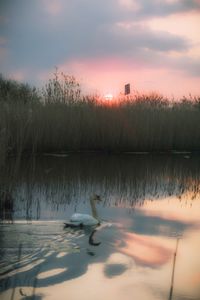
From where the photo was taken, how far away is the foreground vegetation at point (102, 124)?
11273mm

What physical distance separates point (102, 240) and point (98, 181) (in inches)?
142

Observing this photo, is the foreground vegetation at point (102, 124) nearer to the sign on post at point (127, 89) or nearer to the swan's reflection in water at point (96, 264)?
the sign on post at point (127, 89)

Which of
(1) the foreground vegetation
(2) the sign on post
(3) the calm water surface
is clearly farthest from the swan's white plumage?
(2) the sign on post

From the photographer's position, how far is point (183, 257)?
3.73m

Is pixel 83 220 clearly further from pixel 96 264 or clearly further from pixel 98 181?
pixel 98 181

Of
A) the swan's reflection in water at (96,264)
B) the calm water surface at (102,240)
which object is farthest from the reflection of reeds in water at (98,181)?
the swan's reflection in water at (96,264)

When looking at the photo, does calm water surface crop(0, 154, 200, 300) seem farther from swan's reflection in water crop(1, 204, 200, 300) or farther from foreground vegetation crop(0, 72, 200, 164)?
foreground vegetation crop(0, 72, 200, 164)

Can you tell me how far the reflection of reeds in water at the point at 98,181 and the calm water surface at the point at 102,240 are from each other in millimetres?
14

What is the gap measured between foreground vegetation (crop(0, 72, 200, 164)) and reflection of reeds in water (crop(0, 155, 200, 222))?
80 cm

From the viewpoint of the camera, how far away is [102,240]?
4.04m

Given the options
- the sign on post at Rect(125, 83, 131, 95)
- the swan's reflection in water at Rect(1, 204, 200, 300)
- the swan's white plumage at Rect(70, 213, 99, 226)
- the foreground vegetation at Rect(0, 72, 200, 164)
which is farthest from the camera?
the sign on post at Rect(125, 83, 131, 95)

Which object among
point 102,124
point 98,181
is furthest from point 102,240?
point 102,124

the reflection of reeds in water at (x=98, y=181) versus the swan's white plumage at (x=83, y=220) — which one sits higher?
the reflection of reeds in water at (x=98, y=181)

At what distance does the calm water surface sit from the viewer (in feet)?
9.87
